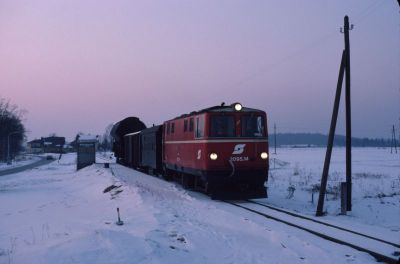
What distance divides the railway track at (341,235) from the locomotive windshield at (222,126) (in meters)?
3.43

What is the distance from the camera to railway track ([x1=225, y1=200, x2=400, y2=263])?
8859mm

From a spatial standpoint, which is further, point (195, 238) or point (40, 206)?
point (40, 206)

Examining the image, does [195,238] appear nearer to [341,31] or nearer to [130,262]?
→ [130,262]

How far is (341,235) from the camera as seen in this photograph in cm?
1061

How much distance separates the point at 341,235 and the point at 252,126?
7.35 metres

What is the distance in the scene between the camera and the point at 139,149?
33969 millimetres

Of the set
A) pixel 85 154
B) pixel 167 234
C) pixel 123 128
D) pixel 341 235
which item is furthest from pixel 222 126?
pixel 85 154

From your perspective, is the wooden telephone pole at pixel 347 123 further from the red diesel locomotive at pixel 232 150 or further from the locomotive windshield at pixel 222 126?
the locomotive windshield at pixel 222 126

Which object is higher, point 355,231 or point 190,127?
point 190,127

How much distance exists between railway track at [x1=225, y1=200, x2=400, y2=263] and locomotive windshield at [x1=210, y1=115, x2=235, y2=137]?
11.2ft

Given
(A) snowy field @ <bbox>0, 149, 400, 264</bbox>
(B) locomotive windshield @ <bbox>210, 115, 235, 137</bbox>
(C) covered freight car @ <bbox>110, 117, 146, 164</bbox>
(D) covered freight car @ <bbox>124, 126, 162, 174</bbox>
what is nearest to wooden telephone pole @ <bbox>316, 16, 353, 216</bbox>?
(A) snowy field @ <bbox>0, 149, 400, 264</bbox>

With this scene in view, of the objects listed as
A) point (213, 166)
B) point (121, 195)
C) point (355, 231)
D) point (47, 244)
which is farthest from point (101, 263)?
point (121, 195)

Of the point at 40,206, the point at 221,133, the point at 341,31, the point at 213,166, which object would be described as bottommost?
the point at 40,206

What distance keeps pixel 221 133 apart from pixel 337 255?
29.3 ft
